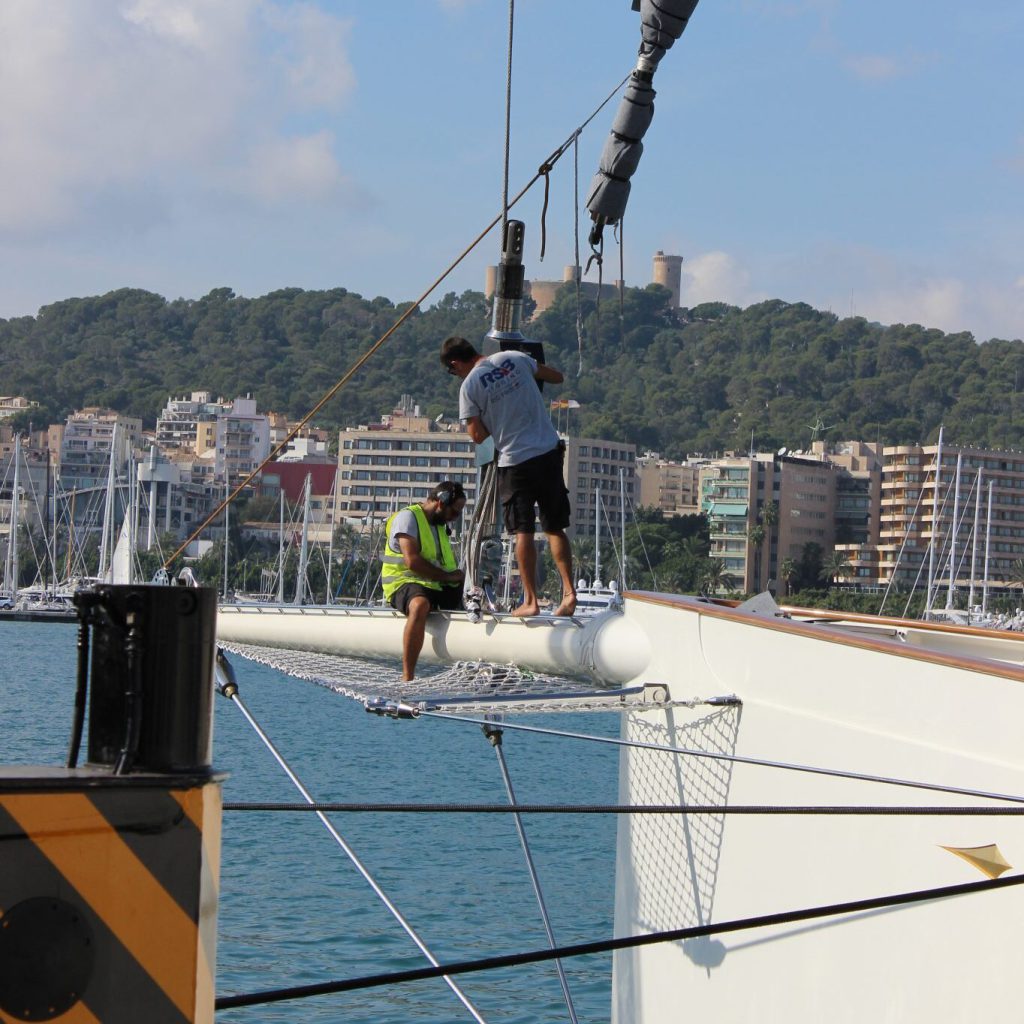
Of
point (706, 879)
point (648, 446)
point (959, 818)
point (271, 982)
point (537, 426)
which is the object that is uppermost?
point (648, 446)

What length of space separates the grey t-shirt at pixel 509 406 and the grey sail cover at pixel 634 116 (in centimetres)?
111

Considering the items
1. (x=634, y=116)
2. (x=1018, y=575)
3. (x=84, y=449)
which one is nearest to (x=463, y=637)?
(x=634, y=116)

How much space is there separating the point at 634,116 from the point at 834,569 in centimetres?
13450

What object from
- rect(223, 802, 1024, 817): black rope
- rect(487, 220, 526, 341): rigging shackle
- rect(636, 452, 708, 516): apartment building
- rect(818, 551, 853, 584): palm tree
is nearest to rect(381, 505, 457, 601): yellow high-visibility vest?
rect(487, 220, 526, 341): rigging shackle

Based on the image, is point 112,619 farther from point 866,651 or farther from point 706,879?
point 706,879

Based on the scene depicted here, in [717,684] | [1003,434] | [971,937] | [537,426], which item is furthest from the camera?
[1003,434]

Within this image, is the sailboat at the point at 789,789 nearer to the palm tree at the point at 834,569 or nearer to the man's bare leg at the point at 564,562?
the man's bare leg at the point at 564,562

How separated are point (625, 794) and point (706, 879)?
1302 mm

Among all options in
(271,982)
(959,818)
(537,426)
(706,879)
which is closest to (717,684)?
(706,879)

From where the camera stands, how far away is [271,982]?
14062mm

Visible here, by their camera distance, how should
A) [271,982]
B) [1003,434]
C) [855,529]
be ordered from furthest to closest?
1. [1003,434]
2. [855,529]
3. [271,982]

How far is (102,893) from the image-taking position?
2164mm

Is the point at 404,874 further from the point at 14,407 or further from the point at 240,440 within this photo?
the point at 14,407

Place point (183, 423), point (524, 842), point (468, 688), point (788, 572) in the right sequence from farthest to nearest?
point (183, 423), point (788, 572), point (524, 842), point (468, 688)
